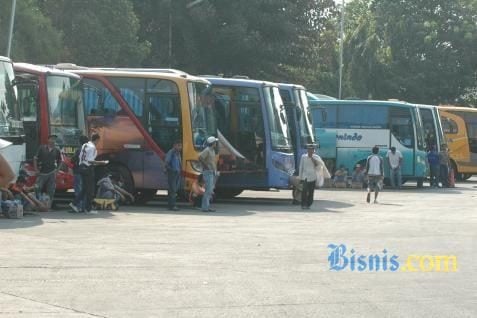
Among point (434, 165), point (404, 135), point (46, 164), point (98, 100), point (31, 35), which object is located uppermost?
point (31, 35)

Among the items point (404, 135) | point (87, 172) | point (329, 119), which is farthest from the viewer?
point (329, 119)

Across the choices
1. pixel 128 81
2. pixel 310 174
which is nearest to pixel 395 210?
pixel 310 174

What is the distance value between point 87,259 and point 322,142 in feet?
77.1

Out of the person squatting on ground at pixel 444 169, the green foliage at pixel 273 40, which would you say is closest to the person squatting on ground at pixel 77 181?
the person squatting on ground at pixel 444 169

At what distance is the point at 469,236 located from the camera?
57.5 ft

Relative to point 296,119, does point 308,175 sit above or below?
below

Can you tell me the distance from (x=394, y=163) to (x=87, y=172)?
16.4 metres

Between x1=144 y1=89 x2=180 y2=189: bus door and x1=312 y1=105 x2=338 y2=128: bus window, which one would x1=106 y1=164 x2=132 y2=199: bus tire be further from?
x1=312 y1=105 x2=338 y2=128: bus window

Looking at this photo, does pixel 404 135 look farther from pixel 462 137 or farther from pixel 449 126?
pixel 449 126

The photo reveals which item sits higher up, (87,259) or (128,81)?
(128,81)

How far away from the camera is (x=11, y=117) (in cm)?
1983

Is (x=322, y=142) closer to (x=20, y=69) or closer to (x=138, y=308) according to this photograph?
(x=20, y=69)

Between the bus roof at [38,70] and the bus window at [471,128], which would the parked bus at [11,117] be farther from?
the bus window at [471,128]

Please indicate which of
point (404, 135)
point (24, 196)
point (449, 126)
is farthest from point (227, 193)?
point (449, 126)
